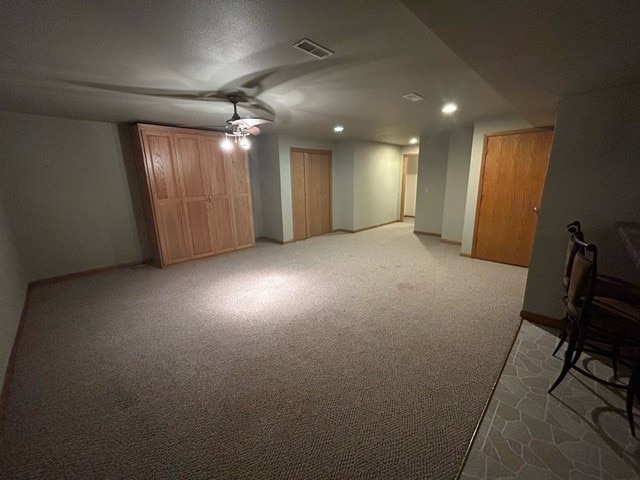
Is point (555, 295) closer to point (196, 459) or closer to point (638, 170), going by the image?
point (638, 170)

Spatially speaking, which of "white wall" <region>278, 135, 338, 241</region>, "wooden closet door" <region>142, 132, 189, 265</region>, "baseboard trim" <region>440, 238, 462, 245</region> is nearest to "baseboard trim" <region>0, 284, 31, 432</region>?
"wooden closet door" <region>142, 132, 189, 265</region>

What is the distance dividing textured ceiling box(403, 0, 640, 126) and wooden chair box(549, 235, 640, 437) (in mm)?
1041

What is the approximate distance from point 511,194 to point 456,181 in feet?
4.26

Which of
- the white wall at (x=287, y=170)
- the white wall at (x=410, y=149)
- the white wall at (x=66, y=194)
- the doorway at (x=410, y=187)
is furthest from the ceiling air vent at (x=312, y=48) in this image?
the doorway at (x=410, y=187)

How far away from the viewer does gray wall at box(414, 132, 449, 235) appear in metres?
6.03

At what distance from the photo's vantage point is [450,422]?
157cm

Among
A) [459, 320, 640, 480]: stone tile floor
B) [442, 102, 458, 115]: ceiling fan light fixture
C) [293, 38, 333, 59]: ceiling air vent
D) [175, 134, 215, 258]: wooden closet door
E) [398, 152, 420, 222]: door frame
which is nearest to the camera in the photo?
[459, 320, 640, 480]: stone tile floor

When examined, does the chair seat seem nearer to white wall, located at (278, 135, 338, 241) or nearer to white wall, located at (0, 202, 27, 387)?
white wall, located at (0, 202, 27, 387)

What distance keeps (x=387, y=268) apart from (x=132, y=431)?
342 centimetres

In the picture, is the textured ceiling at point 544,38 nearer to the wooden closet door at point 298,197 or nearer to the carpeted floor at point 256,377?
the carpeted floor at point 256,377

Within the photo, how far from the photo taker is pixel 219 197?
4836 millimetres

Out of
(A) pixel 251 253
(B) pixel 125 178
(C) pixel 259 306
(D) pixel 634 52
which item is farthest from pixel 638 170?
(B) pixel 125 178

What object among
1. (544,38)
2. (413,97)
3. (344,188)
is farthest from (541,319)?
(344,188)

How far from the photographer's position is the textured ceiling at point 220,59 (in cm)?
137
